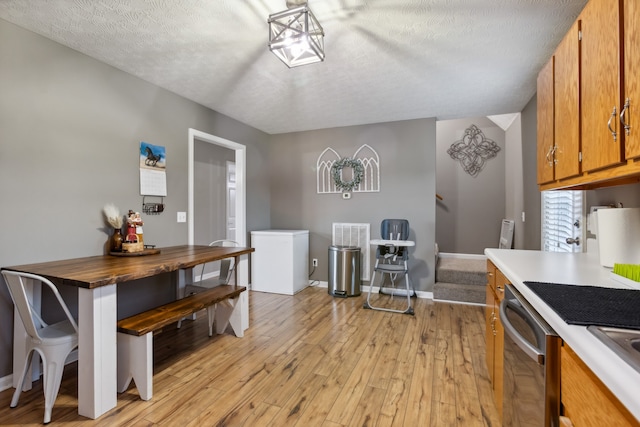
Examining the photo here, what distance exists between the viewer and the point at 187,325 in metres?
2.90

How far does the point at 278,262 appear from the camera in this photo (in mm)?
4016

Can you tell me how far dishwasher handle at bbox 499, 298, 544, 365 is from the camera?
92cm

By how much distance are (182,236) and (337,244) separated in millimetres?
2111

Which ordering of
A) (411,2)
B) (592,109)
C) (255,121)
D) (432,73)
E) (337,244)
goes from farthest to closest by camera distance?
(337,244), (255,121), (432,73), (411,2), (592,109)

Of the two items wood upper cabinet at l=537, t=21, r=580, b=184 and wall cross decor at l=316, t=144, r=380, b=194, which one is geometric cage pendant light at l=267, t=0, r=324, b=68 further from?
wall cross decor at l=316, t=144, r=380, b=194

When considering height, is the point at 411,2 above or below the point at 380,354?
above

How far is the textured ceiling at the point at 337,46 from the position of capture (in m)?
1.74

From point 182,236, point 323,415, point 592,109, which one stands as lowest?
point 323,415

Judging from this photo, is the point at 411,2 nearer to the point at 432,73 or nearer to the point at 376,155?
the point at 432,73

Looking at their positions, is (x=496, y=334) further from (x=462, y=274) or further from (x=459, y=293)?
(x=462, y=274)

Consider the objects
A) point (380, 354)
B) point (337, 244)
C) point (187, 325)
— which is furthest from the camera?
point (337, 244)

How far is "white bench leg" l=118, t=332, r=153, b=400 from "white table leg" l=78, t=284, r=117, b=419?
128 millimetres

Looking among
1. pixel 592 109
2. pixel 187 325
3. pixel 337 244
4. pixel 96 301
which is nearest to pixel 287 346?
pixel 187 325

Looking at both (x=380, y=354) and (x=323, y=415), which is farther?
(x=380, y=354)
